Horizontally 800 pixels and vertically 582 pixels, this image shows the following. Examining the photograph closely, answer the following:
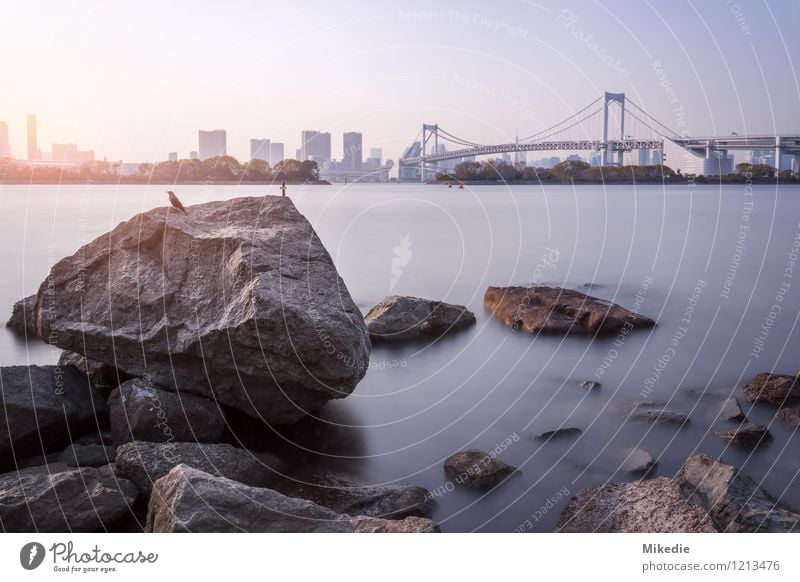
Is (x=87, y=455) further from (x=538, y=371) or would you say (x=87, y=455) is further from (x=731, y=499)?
(x=538, y=371)

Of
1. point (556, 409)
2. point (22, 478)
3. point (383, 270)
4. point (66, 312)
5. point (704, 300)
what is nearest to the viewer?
point (22, 478)

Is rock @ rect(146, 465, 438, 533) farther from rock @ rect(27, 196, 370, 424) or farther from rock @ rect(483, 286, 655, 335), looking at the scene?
rock @ rect(483, 286, 655, 335)

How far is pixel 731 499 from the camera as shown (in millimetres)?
3854

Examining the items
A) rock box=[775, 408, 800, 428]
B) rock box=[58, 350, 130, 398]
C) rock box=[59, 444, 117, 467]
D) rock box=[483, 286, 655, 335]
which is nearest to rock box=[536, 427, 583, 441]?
rock box=[775, 408, 800, 428]

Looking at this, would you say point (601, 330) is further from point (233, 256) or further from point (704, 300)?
point (233, 256)

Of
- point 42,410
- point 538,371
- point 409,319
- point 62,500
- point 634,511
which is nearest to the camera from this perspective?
point 634,511

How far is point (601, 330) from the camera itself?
8.29 meters

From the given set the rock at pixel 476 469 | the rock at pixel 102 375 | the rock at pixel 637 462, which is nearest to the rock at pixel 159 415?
the rock at pixel 102 375

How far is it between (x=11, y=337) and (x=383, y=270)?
624 cm

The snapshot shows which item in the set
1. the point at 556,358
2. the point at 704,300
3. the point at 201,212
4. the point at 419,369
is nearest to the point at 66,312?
the point at 201,212

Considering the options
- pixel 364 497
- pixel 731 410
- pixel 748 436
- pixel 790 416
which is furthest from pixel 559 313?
pixel 364 497

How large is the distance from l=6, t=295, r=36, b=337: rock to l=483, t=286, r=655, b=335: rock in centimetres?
507
